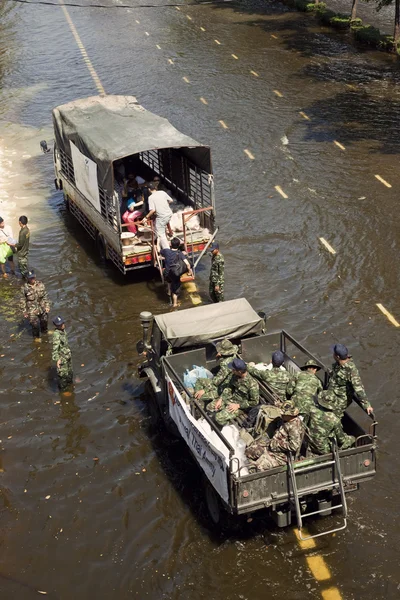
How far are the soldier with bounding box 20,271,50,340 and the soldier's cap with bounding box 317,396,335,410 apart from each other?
289 inches

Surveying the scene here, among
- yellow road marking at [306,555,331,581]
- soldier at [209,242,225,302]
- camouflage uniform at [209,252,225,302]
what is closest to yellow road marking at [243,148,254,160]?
soldier at [209,242,225,302]

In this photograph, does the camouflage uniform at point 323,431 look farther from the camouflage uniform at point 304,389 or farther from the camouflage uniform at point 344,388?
the camouflage uniform at point 344,388

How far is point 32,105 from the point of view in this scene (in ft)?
108

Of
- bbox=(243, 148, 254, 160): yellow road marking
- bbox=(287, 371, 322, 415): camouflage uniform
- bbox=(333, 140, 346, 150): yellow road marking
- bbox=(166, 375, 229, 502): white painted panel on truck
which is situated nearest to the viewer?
bbox=(166, 375, 229, 502): white painted panel on truck

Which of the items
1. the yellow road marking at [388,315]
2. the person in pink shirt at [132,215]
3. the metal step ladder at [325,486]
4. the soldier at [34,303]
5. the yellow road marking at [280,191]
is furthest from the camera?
the yellow road marking at [280,191]

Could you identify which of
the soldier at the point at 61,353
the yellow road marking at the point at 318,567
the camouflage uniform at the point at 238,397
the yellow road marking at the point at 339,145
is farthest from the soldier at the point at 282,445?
the yellow road marking at the point at 339,145

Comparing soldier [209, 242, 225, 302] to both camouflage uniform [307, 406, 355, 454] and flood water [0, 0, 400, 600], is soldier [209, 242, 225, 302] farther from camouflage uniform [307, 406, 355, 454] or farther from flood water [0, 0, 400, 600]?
camouflage uniform [307, 406, 355, 454]

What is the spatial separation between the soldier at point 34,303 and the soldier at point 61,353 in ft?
6.38

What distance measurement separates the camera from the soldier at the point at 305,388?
34.3 ft

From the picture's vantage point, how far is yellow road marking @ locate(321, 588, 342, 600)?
9.42 metres

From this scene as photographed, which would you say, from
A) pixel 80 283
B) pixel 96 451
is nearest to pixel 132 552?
pixel 96 451

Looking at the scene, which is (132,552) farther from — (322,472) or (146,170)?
(146,170)

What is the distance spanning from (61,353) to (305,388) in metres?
5.14

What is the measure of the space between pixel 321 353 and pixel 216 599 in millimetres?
6619
